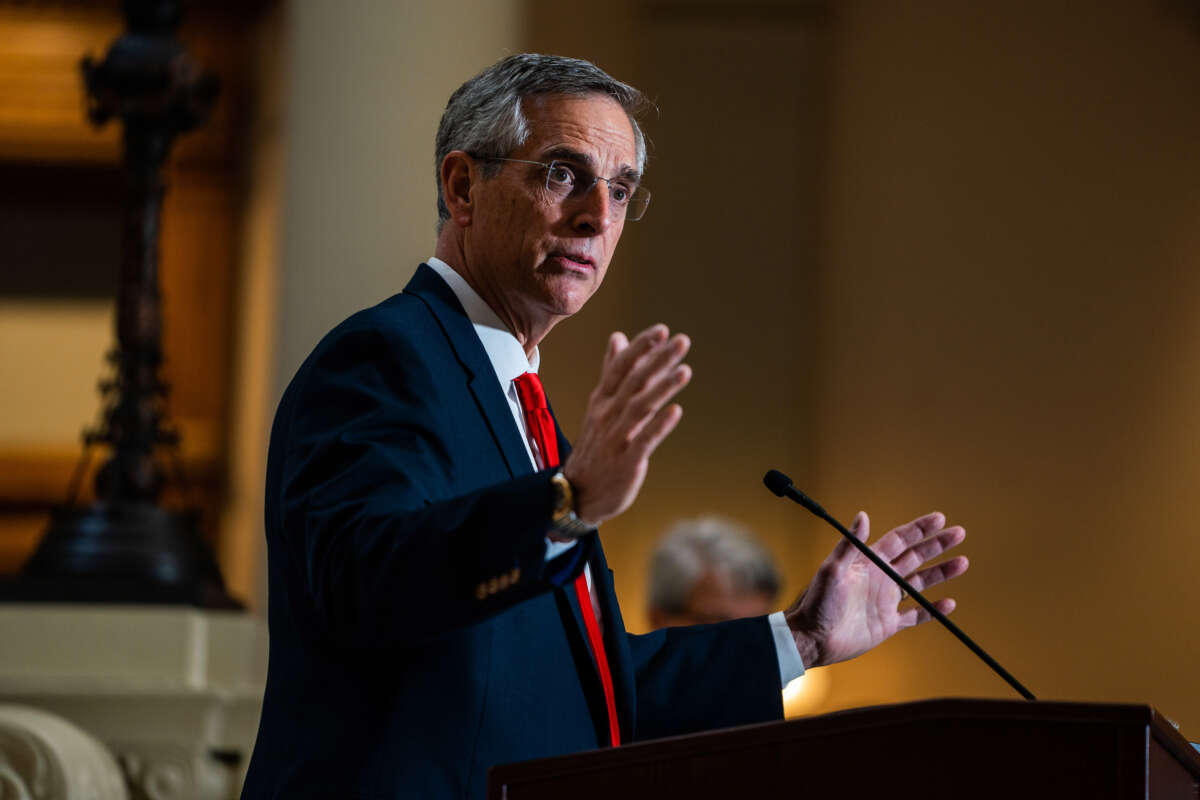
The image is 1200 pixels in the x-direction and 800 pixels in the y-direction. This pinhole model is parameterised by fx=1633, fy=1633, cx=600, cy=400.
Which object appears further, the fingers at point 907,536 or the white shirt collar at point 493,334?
the fingers at point 907,536

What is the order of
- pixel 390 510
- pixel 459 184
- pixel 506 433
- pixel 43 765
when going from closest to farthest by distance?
1. pixel 390 510
2. pixel 506 433
3. pixel 459 184
4. pixel 43 765

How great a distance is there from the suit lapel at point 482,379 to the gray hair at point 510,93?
0.21 metres

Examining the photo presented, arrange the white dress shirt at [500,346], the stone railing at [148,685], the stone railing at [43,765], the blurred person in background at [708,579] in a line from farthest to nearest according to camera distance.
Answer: the blurred person in background at [708,579], the stone railing at [148,685], the stone railing at [43,765], the white dress shirt at [500,346]

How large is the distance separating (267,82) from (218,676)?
94.5 inches

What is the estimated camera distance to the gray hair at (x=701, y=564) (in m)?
4.58

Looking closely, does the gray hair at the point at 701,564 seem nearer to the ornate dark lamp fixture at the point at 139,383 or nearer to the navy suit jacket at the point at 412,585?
the ornate dark lamp fixture at the point at 139,383

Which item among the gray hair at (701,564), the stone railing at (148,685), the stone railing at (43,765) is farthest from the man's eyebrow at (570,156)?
the gray hair at (701,564)

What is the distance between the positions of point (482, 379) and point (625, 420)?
1.58 feet

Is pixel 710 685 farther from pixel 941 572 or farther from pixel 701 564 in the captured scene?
pixel 701 564

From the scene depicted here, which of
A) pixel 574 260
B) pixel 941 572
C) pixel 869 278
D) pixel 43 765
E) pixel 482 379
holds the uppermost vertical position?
pixel 869 278

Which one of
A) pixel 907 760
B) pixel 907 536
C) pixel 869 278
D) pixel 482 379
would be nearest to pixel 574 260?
pixel 482 379

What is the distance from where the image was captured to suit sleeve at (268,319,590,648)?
5.06ft

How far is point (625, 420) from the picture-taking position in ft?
4.90

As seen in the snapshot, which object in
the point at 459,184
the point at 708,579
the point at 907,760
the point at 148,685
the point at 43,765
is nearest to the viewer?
the point at 907,760
